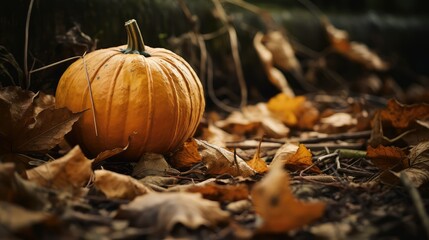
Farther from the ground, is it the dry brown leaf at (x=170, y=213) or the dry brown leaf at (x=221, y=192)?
the dry brown leaf at (x=170, y=213)

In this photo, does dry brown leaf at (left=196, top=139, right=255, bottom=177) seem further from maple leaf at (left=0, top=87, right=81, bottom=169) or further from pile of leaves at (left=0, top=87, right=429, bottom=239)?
maple leaf at (left=0, top=87, right=81, bottom=169)

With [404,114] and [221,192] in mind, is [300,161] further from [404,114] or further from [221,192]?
[404,114]

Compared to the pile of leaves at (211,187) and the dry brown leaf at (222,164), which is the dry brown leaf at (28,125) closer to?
the pile of leaves at (211,187)

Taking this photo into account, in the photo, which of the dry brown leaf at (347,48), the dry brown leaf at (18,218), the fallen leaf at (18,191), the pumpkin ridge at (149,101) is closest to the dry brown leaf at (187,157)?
the pumpkin ridge at (149,101)

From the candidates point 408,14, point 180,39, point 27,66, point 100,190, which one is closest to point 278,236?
point 100,190

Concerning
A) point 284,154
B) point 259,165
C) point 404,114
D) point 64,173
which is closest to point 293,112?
point 404,114

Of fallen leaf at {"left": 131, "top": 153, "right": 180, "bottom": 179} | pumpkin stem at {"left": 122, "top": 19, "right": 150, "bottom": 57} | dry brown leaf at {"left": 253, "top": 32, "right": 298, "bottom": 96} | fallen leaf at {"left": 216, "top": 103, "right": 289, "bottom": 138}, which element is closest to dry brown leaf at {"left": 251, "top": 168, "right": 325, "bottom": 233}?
fallen leaf at {"left": 131, "top": 153, "right": 180, "bottom": 179}

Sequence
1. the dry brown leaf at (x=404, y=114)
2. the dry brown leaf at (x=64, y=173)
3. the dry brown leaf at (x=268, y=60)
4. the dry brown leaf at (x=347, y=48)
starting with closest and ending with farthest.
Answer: the dry brown leaf at (x=64, y=173) → the dry brown leaf at (x=404, y=114) → the dry brown leaf at (x=268, y=60) → the dry brown leaf at (x=347, y=48)
